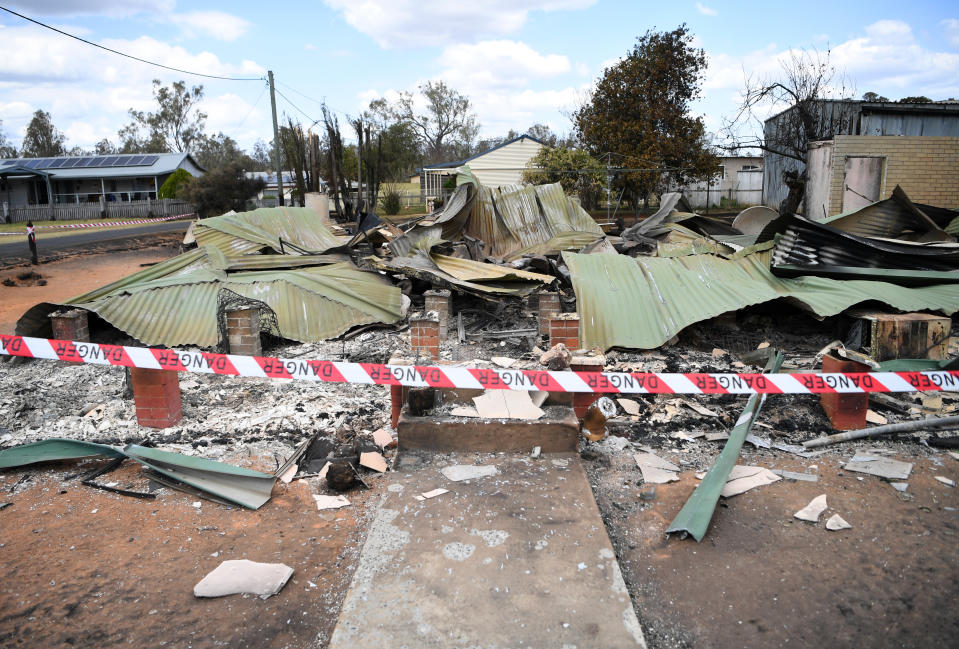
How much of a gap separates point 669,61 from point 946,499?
864 inches

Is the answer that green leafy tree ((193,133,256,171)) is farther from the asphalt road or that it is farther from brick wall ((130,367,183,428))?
brick wall ((130,367,183,428))

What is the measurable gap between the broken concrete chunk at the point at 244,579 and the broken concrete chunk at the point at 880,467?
3.59 m

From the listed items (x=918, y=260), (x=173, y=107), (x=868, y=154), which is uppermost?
(x=173, y=107)

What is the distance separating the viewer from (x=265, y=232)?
32.7 feet

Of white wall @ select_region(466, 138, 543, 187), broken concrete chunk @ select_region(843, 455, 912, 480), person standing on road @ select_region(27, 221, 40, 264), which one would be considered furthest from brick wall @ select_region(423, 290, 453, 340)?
white wall @ select_region(466, 138, 543, 187)

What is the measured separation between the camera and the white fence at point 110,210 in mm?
31781

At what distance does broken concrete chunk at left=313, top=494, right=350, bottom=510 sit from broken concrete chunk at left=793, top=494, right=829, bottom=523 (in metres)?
2.65

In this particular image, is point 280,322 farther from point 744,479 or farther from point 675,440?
point 744,479

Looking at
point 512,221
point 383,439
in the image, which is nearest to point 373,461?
point 383,439

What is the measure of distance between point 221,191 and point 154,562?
27877mm

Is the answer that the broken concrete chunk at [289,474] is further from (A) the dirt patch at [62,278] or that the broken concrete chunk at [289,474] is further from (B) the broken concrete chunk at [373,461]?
(A) the dirt patch at [62,278]

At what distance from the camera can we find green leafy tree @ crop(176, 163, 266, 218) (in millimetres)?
27766

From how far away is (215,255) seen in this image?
839 centimetres

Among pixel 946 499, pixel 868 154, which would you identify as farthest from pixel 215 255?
pixel 868 154
